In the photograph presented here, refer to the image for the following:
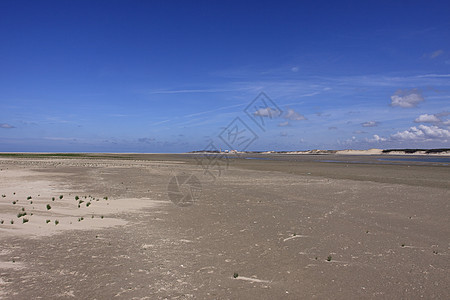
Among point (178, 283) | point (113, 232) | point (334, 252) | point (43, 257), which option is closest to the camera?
point (178, 283)

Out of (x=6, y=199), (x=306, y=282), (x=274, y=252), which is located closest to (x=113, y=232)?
(x=274, y=252)

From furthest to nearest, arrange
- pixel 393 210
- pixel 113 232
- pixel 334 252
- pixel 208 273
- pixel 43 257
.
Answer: pixel 393 210
pixel 113 232
pixel 334 252
pixel 43 257
pixel 208 273

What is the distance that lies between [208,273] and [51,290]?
3505mm

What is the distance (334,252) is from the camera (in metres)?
9.48

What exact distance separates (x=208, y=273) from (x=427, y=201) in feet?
54.1

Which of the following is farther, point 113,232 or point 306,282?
point 113,232

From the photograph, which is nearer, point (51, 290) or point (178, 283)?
point (51, 290)

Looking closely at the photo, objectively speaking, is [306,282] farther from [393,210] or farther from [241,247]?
[393,210]

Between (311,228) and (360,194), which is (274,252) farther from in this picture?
(360,194)

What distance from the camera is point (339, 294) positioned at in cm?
671

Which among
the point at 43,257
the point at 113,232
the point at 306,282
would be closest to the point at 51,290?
the point at 43,257

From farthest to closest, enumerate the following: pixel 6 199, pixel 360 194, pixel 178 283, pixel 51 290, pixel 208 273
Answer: pixel 360 194 → pixel 6 199 → pixel 208 273 → pixel 178 283 → pixel 51 290

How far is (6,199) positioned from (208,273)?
1588cm

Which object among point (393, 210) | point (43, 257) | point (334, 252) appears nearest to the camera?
point (43, 257)
